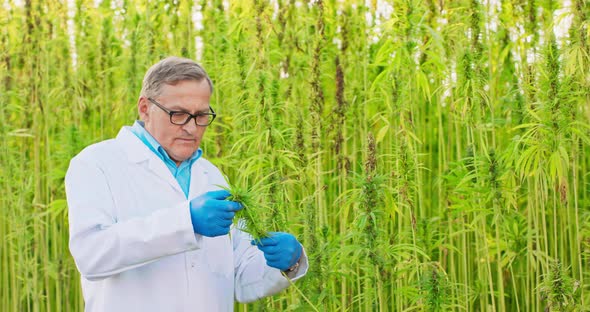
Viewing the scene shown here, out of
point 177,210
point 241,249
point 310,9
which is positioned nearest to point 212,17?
point 310,9

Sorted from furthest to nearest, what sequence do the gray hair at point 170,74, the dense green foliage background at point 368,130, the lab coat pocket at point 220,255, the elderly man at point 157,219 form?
1. the dense green foliage background at point 368,130
2. the lab coat pocket at point 220,255
3. the gray hair at point 170,74
4. the elderly man at point 157,219

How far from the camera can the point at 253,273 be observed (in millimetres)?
2619

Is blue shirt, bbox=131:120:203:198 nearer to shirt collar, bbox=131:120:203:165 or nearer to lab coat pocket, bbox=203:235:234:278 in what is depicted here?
shirt collar, bbox=131:120:203:165

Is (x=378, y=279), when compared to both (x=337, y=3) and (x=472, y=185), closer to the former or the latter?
(x=472, y=185)

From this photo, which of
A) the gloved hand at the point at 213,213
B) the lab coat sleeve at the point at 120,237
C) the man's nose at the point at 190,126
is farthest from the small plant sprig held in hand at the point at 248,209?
the man's nose at the point at 190,126

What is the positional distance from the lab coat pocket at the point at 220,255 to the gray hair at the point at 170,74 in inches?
20.1

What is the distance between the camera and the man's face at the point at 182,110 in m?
2.34

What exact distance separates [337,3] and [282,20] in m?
0.82

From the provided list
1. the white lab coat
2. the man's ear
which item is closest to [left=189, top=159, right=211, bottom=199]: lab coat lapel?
the white lab coat

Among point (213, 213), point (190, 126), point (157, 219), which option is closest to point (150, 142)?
point (190, 126)

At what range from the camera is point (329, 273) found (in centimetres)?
289

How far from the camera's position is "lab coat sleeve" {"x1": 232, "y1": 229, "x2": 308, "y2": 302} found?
2.54m

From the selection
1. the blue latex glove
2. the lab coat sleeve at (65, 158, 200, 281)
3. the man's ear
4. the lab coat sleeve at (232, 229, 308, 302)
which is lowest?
the lab coat sleeve at (232, 229, 308, 302)

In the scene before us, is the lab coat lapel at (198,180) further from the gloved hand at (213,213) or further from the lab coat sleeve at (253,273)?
the gloved hand at (213,213)
